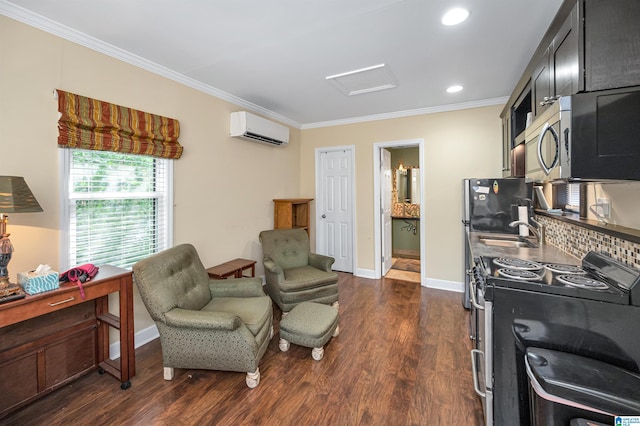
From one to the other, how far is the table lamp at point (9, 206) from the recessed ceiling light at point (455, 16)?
2.88m

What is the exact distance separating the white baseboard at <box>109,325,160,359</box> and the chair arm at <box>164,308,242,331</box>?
0.85m

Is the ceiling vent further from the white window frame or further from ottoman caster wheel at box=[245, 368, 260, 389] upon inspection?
ottoman caster wheel at box=[245, 368, 260, 389]

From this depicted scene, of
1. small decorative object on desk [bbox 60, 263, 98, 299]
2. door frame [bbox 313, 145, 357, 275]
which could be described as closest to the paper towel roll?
door frame [bbox 313, 145, 357, 275]

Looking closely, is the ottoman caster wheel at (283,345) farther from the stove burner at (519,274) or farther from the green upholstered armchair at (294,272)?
the stove burner at (519,274)

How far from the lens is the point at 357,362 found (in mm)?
2312

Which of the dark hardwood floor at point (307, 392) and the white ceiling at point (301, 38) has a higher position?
the white ceiling at point (301, 38)

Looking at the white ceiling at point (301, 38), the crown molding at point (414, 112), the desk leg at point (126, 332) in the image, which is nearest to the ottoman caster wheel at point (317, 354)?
the desk leg at point (126, 332)

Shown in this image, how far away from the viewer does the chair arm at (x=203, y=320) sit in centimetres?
192

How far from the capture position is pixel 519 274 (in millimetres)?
1478

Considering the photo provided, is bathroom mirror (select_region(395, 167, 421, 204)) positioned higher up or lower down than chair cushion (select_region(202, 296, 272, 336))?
higher up

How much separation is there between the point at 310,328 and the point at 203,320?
0.86 m

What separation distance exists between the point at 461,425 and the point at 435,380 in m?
0.41

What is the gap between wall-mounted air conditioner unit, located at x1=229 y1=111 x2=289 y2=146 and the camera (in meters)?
3.39

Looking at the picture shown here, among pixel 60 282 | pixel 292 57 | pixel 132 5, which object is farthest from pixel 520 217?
pixel 60 282
